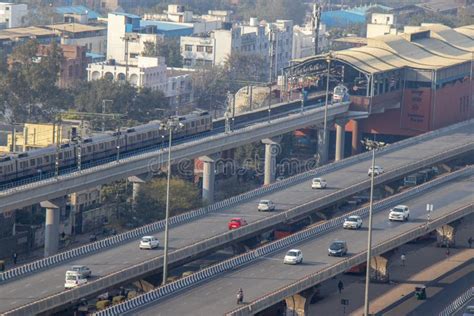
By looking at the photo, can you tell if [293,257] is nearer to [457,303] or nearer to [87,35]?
[457,303]

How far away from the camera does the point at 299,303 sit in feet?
176

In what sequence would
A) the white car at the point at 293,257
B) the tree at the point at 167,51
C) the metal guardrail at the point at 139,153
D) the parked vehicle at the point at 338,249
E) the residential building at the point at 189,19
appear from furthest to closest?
the residential building at the point at 189,19, the tree at the point at 167,51, the metal guardrail at the point at 139,153, the parked vehicle at the point at 338,249, the white car at the point at 293,257

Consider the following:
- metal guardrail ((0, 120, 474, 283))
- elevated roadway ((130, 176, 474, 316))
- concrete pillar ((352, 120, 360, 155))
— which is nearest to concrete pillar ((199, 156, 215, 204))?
metal guardrail ((0, 120, 474, 283))

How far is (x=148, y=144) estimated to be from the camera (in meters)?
78.2

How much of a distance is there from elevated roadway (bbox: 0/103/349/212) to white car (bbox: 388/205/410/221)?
1262 centimetres

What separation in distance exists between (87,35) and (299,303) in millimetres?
87611

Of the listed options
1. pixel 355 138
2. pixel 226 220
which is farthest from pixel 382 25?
pixel 226 220

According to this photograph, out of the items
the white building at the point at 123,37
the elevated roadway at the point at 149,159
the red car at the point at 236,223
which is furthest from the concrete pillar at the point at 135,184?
the white building at the point at 123,37

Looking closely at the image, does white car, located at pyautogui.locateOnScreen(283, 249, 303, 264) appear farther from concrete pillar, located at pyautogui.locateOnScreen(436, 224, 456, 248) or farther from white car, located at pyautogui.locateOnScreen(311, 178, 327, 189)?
white car, located at pyautogui.locateOnScreen(311, 178, 327, 189)

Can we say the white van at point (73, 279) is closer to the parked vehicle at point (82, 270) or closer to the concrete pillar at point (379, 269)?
the parked vehicle at point (82, 270)

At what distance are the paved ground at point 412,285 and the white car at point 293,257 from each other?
2166mm

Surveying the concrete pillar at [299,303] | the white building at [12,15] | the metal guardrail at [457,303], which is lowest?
the metal guardrail at [457,303]

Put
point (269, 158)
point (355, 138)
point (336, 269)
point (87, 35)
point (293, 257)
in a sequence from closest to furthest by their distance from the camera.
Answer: point (336, 269)
point (293, 257)
point (269, 158)
point (355, 138)
point (87, 35)

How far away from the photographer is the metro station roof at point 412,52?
99188 mm
